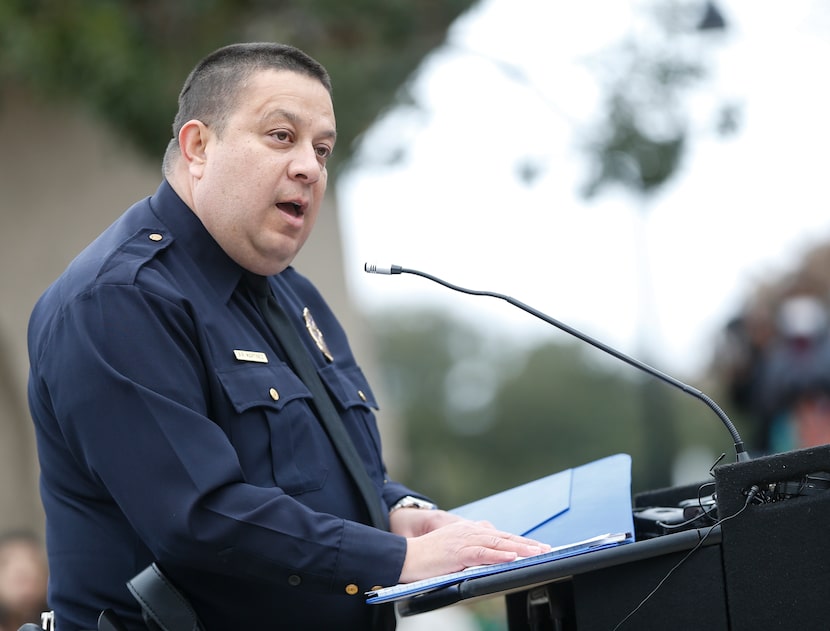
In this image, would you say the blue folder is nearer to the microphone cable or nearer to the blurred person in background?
the microphone cable

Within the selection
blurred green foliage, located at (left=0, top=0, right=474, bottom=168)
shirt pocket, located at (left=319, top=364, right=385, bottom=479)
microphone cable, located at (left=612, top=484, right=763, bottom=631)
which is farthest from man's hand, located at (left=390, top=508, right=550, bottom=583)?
blurred green foliage, located at (left=0, top=0, right=474, bottom=168)

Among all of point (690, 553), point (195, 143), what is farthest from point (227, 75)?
point (690, 553)

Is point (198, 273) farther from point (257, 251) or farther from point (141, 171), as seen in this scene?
point (141, 171)

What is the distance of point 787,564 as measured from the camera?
2.41 meters

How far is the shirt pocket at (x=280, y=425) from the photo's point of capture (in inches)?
105

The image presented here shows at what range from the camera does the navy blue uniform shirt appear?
2.49 meters

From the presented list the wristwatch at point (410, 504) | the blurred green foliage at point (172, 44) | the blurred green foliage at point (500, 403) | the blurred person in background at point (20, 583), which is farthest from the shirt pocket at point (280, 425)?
the blurred green foliage at point (500, 403)

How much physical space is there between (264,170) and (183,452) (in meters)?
0.68

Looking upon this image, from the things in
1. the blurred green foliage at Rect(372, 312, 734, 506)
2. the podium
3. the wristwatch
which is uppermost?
the blurred green foliage at Rect(372, 312, 734, 506)

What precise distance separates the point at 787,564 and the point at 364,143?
442 centimetres

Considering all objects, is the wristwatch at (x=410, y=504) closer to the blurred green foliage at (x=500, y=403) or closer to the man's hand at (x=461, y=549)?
the man's hand at (x=461, y=549)

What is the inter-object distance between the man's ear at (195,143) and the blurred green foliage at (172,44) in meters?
3.28

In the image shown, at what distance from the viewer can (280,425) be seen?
2740mm

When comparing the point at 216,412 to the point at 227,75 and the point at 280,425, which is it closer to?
the point at 280,425
